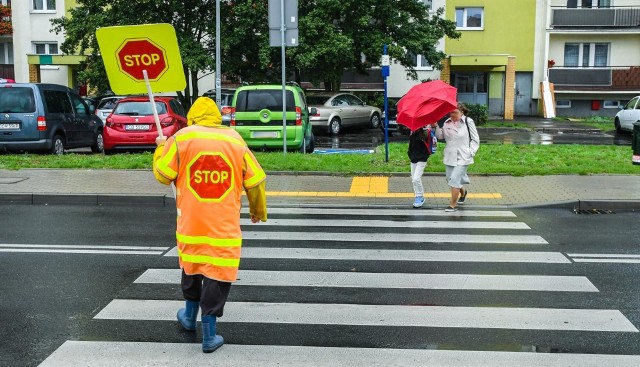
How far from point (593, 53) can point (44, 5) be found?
28451 mm

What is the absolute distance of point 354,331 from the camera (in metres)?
5.72

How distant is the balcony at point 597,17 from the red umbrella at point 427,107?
29521 millimetres

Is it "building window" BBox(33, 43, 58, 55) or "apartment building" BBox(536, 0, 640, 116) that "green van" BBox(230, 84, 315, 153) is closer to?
"apartment building" BBox(536, 0, 640, 116)

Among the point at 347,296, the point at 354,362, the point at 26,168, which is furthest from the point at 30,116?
the point at 354,362

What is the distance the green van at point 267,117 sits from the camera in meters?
17.4

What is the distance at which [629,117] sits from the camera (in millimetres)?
27094

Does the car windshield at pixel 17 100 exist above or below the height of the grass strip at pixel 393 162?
above

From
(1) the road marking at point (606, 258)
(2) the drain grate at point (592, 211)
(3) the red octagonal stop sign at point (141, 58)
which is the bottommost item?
(2) the drain grate at point (592, 211)

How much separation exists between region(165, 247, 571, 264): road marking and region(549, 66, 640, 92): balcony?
31.7 metres

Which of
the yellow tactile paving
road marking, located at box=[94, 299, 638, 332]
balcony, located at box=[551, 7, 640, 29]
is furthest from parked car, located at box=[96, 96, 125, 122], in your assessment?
balcony, located at box=[551, 7, 640, 29]

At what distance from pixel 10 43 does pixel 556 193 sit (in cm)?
3581

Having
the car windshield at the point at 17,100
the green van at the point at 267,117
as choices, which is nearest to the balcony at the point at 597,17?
the green van at the point at 267,117

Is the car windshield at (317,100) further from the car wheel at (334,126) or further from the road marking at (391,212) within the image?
the road marking at (391,212)

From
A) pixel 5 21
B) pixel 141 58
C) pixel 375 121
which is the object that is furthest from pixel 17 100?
pixel 5 21
